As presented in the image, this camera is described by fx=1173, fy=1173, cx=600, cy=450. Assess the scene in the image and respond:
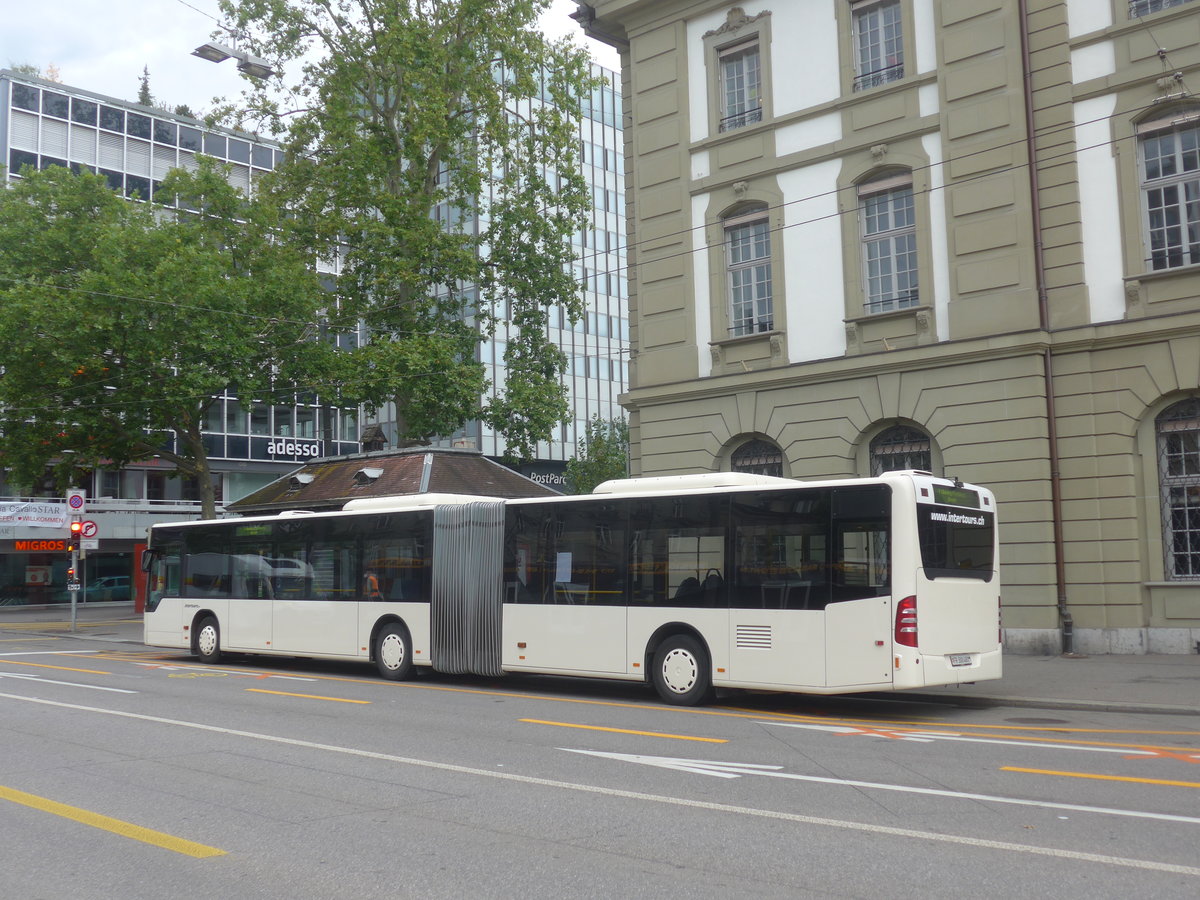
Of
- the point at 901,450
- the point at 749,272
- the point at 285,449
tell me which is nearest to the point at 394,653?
the point at 901,450

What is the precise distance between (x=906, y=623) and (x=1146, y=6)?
11607mm

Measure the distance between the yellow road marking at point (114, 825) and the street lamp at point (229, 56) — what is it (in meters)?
23.9

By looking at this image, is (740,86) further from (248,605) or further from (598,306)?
(598,306)

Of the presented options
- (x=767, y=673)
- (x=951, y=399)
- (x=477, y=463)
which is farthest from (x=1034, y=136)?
(x=477, y=463)

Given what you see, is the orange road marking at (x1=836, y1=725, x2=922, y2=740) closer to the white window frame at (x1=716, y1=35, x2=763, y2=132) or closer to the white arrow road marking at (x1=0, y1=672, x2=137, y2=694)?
the white arrow road marking at (x1=0, y1=672, x2=137, y2=694)

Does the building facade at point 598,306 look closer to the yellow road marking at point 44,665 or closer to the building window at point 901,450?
the yellow road marking at point 44,665

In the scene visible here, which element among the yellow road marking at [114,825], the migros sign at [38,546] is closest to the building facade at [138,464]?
the migros sign at [38,546]

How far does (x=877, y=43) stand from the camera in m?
21.2

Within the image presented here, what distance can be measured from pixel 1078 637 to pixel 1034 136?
26.4 feet

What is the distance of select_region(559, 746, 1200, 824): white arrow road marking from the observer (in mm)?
7445

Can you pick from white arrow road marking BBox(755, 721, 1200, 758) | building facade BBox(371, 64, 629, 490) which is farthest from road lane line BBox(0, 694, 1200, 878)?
building facade BBox(371, 64, 629, 490)

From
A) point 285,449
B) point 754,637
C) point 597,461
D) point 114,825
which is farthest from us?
point 597,461

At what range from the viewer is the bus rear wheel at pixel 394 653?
17.9m

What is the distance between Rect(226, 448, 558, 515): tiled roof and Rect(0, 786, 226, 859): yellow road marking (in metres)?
21.3
